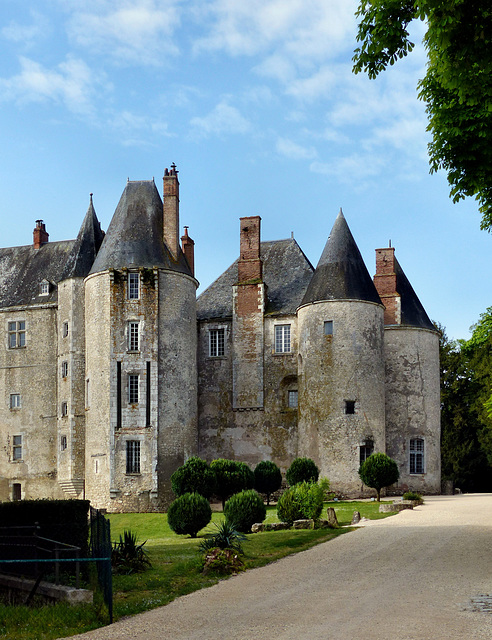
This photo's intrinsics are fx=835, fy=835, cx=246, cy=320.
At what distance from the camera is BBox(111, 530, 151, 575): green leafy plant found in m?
14.6

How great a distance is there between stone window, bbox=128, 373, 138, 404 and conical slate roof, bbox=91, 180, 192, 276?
4.72 metres

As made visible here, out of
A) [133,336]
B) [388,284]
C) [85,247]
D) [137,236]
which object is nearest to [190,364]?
[133,336]

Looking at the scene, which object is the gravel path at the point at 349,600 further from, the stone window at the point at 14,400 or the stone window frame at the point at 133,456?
the stone window at the point at 14,400

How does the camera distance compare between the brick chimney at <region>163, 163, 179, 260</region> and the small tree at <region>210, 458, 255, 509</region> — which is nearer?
the small tree at <region>210, 458, 255, 509</region>

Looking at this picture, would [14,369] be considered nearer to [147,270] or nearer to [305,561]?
[147,270]

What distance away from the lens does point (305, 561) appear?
15633 mm

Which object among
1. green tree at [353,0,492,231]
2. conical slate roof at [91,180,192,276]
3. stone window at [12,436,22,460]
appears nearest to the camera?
→ green tree at [353,0,492,231]

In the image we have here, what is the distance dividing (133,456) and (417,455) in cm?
1295

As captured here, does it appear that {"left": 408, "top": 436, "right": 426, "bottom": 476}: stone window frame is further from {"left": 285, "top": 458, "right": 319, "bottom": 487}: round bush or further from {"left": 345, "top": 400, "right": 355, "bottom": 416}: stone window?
{"left": 285, "top": 458, "right": 319, "bottom": 487}: round bush

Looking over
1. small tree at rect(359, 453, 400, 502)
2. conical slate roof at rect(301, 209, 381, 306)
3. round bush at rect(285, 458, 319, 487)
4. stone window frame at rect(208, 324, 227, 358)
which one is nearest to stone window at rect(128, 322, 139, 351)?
stone window frame at rect(208, 324, 227, 358)

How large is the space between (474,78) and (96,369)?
82.6 ft

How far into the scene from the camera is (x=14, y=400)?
40.1 metres

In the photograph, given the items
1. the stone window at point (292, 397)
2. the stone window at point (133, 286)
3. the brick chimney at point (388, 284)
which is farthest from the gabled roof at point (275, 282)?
the stone window at point (133, 286)

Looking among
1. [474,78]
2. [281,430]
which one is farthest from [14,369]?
[474,78]
